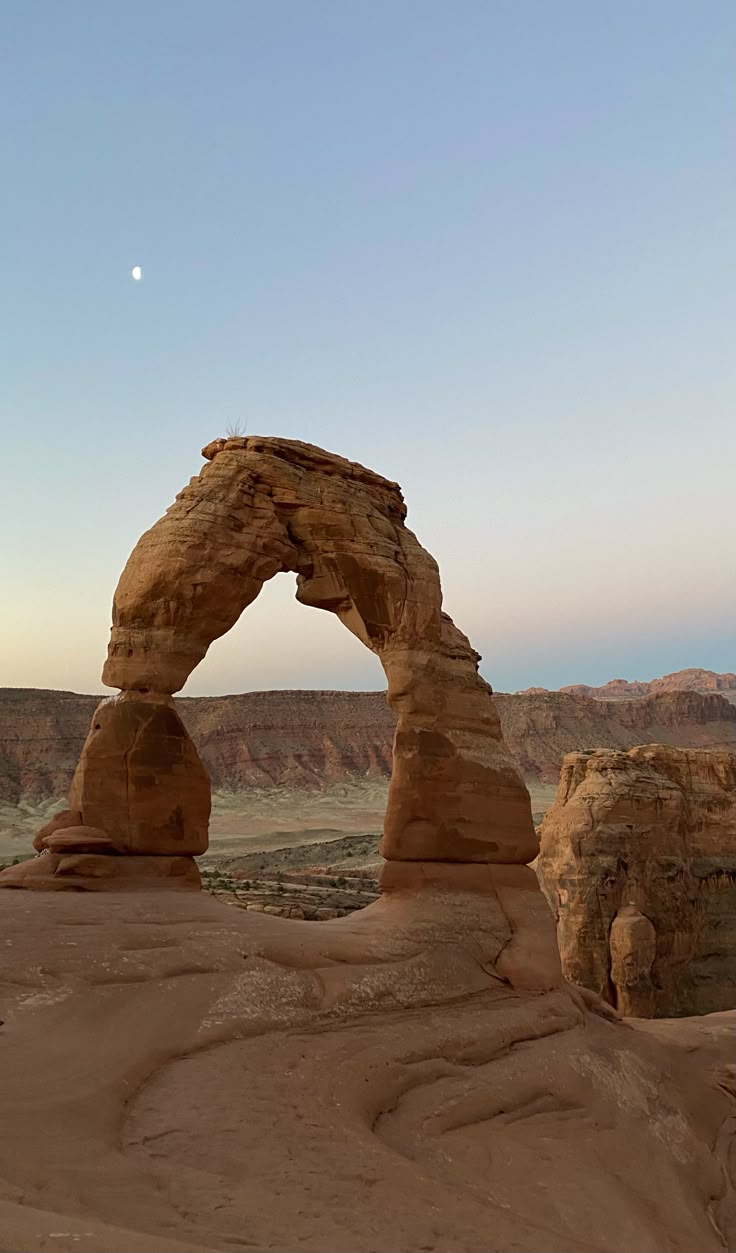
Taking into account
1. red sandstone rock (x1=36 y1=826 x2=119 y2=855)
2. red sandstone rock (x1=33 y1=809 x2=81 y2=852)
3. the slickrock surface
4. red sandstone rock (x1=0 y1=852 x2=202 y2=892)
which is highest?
red sandstone rock (x1=33 y1=809 x2=81 y2=852)

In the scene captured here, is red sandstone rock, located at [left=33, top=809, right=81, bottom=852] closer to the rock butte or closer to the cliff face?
the rock butte

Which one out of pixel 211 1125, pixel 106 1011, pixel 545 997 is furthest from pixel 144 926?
pixel 545 997

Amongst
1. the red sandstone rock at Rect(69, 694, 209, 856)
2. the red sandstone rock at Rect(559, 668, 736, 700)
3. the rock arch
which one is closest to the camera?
the red sandstone rock at Rect(69, 694, 209, 856)

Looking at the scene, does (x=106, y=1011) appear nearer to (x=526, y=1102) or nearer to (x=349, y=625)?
(x=526, y=1102)

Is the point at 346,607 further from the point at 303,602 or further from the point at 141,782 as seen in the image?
the point at 141,782

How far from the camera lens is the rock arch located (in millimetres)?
11828

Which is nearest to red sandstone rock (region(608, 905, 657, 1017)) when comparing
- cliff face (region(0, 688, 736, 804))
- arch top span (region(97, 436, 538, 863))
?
arch top span (region(97, 436, 538, 863))

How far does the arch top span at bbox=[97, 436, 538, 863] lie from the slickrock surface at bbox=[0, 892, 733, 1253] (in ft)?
4.33

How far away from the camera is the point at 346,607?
1349 cm

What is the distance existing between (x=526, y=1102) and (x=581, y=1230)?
7.02 ft

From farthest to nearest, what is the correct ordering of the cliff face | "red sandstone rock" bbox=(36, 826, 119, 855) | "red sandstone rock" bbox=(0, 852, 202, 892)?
the cliff face < "red sandstone rock" bbox=(36, 826, 119, 855) < "red sandstone rock" bbox=(0, 852, 202, 892)

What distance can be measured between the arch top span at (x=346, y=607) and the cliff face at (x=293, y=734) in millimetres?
53674

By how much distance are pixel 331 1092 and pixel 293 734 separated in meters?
77.8

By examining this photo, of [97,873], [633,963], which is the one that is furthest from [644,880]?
[97,873]
